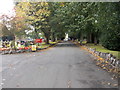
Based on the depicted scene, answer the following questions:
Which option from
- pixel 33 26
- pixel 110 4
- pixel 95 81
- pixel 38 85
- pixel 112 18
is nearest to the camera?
pixel 38 85

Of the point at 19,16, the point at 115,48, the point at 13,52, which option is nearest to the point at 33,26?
the point at 19,16

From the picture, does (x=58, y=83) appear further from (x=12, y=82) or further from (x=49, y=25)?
(x=49, y=25)

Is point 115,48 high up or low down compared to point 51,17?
down

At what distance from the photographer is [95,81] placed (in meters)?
5.34

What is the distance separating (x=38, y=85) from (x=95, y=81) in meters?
2.05

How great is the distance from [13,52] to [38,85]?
40.2ft

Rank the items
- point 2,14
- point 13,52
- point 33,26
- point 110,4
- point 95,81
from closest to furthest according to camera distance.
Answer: point 95,81 → point 110,4 → point 13,52 → point 2,14 → point 33,26

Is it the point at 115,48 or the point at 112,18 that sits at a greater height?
the point at 112,18

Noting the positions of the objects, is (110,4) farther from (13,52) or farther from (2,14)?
(2,14)

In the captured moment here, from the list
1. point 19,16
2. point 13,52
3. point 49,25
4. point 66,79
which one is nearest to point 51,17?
point 49,25

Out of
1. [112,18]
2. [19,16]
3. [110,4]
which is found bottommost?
[112,18]

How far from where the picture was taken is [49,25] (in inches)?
1137

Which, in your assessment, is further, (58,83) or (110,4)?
(110,4)

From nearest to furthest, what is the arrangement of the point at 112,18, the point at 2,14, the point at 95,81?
the point at 95,81 < the point at 112,18 < the point at 2,14
